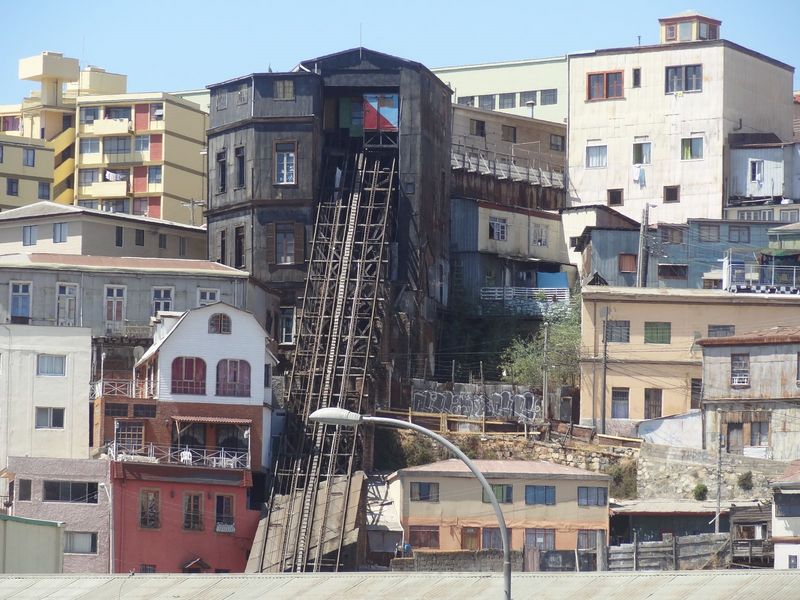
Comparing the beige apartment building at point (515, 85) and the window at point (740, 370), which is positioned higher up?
the beige apartment building at point (515, 85)

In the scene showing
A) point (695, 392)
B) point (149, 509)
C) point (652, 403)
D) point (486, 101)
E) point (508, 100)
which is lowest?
point (149, 509)

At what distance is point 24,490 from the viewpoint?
95.0m

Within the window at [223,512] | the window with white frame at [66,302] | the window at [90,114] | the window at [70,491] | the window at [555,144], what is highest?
the window at [90,114]

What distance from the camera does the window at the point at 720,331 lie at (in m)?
107

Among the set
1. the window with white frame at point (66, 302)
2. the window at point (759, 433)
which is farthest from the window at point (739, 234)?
the window with white frame at point (66, 302)

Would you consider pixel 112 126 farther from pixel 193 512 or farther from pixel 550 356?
pixel 193 512

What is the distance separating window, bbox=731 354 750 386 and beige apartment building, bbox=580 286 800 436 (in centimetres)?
416

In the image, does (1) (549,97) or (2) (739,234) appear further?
(1) (549,97)

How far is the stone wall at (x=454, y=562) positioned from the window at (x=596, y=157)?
44.5 meters

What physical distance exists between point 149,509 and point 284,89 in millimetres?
26379

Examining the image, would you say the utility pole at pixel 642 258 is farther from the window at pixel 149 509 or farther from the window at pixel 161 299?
the window at pixel 149 509

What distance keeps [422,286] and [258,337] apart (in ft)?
44.5

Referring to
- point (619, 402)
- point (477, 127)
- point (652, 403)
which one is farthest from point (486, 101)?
point (652, 403)

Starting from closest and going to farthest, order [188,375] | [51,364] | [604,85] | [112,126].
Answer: [188,375], [51,364], [604,85], [112,126]
